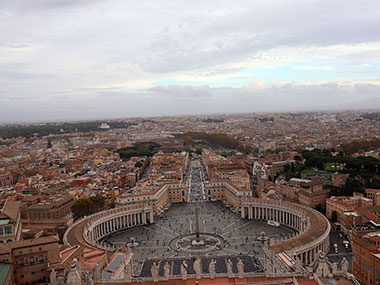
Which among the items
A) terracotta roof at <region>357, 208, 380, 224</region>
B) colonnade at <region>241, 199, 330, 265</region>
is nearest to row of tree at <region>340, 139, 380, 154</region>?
colonnade at <region>241, 199, 330, 265</region>

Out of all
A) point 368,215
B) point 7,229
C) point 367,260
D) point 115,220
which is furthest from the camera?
point 115,220

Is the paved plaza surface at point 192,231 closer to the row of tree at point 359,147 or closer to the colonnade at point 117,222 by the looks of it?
the colonnade at point 117,222

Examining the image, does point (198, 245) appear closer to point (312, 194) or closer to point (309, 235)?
point (309, 235)

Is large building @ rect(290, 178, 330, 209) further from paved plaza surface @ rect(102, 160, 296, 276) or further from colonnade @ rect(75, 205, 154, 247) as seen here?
colonnade @ rect(75, 205, 154, 247)

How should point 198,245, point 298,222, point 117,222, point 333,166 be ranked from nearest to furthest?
point 198,245 → point 298,222 → point 117,222 → point 333,166

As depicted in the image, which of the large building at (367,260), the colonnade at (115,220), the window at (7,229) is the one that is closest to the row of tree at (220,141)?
the colonnade at (115,220)

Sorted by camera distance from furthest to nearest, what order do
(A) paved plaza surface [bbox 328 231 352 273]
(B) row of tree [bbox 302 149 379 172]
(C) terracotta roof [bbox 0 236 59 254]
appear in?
(B) row of tree [bbox 302 149 379 172] → (A) paved plaza surface [bbox 328 231 352 273] → (C) terracotta roof [bbox 0 236 59 254]

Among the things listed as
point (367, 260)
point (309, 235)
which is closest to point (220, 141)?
point (309, 235)

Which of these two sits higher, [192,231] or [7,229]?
[7,229]
